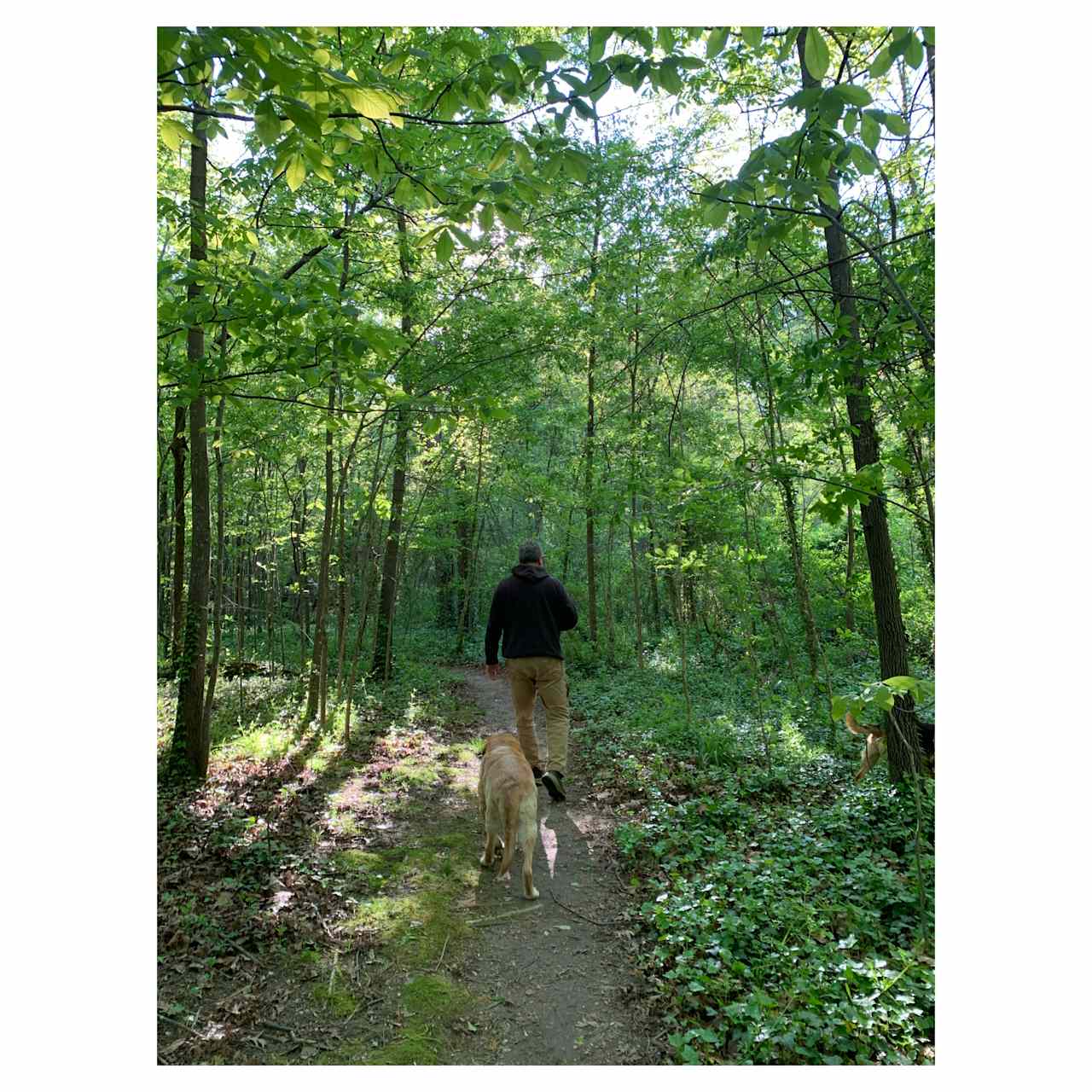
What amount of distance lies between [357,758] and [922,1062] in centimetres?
552

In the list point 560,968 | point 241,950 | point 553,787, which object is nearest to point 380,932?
point 241,950

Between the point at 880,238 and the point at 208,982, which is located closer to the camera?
the point at 208,982

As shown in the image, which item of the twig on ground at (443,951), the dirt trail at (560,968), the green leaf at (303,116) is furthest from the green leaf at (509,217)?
the twig on ground at (443,951)

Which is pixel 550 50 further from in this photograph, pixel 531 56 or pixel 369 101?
pixel 369 101

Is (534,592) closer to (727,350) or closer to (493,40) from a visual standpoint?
(493,40)

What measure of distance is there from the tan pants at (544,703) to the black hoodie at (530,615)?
0.08m

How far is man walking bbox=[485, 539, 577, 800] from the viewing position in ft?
18.7

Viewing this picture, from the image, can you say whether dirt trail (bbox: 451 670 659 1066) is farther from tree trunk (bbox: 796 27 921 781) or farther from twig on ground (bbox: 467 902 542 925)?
tree trunk (bbox: 796 27 921 781)

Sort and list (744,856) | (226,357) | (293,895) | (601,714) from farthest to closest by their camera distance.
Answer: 1. (601,714)
2. (744,856)
3. (293,895)
4. (226,357)

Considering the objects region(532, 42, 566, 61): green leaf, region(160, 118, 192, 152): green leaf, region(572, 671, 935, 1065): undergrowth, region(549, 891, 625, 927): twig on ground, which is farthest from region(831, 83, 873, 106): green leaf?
region(549, 891, 625, 927): twig on ground

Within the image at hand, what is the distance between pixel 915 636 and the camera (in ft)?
31.4

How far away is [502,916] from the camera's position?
12.1 ft

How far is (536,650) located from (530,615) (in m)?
0.32

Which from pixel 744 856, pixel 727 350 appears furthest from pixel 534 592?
pixel 727 350
